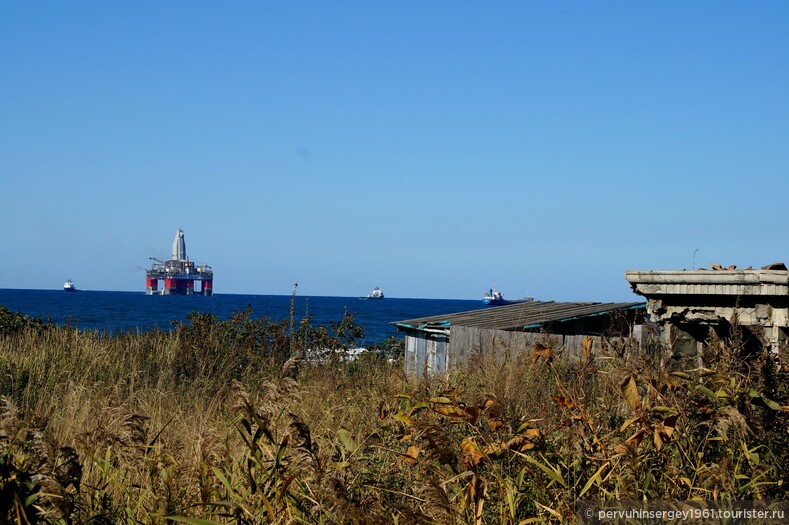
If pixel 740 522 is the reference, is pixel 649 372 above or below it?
above

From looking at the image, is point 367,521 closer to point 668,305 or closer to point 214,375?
point 668,305

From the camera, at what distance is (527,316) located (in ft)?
48.4

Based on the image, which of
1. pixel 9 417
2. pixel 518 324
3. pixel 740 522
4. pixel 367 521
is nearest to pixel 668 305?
pixel 518 324

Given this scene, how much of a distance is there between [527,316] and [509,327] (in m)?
1.75

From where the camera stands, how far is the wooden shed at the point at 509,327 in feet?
40.0

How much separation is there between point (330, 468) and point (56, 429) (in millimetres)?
3183

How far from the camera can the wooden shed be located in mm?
12195

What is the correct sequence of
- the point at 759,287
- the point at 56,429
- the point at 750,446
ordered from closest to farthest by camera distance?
the point at 750,446 → the point at 56,429 → the point at 759,287

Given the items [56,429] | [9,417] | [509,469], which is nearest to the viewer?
[9,417]

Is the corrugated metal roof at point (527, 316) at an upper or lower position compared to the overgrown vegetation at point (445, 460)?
upper

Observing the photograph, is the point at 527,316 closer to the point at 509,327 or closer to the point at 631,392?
the point at 509,327

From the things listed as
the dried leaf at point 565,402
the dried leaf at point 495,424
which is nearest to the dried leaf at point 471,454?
the dried leaf at point 495,424

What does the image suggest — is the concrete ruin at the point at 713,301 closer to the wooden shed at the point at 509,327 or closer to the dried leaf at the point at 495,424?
the wooden shed at the point at 509,327

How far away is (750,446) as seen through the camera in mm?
3533
